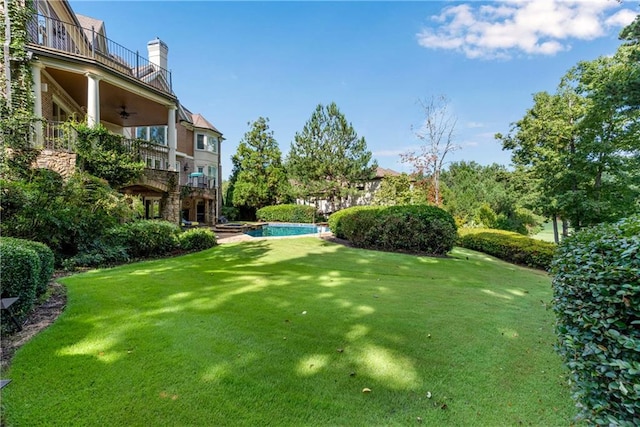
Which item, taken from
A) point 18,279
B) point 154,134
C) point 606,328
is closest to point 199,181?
point 154,134

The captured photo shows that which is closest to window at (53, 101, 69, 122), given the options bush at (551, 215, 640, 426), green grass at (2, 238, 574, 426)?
green grass at (2, 238, 574, 426)

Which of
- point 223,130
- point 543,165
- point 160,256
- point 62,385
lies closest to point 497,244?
point 543,165

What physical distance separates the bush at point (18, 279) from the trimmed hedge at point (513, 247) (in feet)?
39.1

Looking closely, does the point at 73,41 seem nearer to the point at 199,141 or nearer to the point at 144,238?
the point at 144,238

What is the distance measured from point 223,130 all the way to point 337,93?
37.6 feet

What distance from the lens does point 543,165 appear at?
15.7 metres

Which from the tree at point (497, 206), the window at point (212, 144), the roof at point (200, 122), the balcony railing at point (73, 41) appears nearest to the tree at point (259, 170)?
the window at point (212, 144)

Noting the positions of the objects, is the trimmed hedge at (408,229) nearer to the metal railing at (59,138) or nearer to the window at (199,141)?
the metal railing at (59,138)

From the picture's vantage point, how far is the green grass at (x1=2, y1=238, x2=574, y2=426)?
2.28m

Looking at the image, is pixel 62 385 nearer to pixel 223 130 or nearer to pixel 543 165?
pixel 543 165

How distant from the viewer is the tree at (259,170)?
92.6 feet

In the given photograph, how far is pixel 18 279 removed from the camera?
11.3 feet

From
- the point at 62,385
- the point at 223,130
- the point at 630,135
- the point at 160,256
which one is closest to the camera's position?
the point at 62,385

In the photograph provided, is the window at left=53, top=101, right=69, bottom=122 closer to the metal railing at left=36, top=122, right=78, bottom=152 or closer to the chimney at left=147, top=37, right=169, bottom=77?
the metal railing at left=36, top=122, right=78, bottom=152
